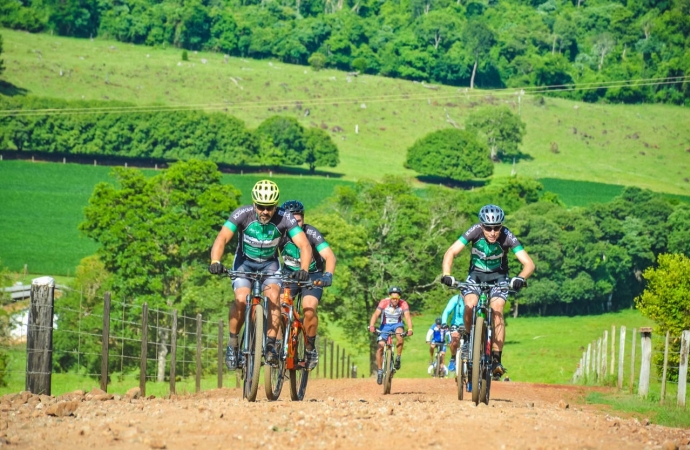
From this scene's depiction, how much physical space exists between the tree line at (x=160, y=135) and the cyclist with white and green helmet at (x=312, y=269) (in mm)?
136237

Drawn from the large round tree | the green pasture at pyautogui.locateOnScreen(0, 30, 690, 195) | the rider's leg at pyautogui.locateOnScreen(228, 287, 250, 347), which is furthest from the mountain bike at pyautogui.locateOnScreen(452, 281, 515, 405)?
the large round tree

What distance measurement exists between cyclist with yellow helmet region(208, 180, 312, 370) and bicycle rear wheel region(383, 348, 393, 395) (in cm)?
586

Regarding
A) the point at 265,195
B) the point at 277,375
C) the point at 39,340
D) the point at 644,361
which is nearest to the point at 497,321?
the point at 277,375

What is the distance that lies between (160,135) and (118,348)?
108m

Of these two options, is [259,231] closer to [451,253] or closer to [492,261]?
[451,253]

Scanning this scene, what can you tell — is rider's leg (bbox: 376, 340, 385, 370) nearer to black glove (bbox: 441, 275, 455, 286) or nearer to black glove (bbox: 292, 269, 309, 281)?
black glove (bbox: 441, 275, 455, 286)

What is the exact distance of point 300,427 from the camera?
33.9ft

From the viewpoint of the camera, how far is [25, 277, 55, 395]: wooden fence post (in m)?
14.1

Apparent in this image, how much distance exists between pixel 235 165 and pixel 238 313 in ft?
502

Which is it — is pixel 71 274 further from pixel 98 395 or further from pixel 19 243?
pixel 98 395

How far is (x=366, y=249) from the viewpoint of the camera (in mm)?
68812

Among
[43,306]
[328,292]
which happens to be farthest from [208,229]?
[43,306]

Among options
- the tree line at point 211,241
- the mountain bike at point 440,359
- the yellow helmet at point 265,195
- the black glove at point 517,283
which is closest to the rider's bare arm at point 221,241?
the yellow helmet at point 265,195

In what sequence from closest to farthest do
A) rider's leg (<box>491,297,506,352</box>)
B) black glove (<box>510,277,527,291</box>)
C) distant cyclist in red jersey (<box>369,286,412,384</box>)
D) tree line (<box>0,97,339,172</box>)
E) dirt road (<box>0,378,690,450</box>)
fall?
dirt road (<box>0,378,690,450</box>) < black glove (<box>510,277,527,291</box>) < rider's leg (<box>491,297,506,352</box>) < distant cyclist in red jersey (<box>369,286,412,384</box>) < tree line (<box>0,97,339,172</box>)
